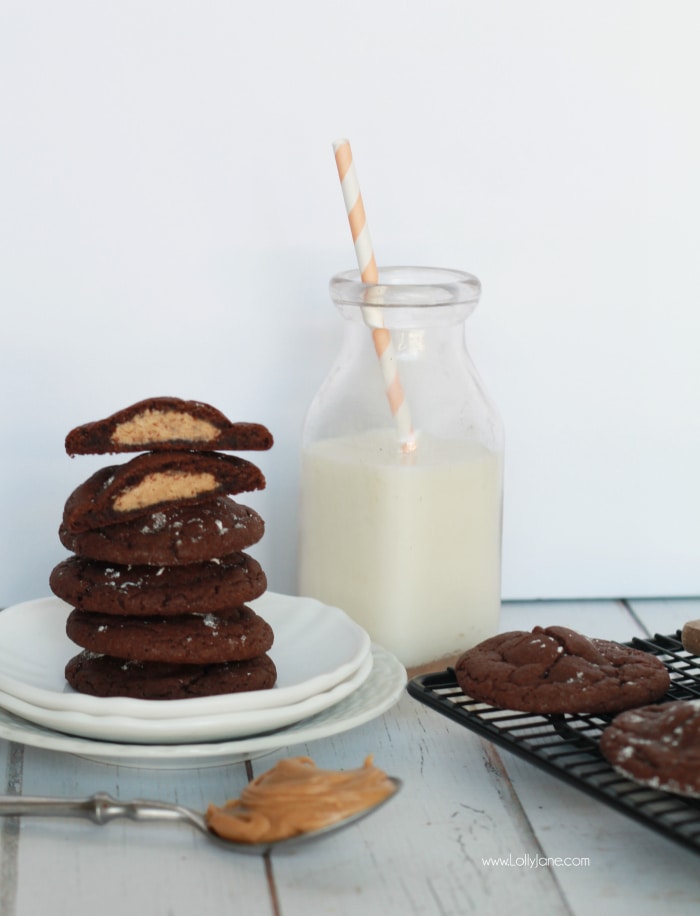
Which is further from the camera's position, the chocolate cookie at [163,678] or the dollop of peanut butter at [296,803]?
the chocolate cookie at [163,678]

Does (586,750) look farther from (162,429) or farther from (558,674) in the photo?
(162,429)

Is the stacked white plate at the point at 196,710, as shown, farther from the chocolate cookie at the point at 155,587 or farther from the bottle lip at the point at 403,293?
the bottle lip at the point at 403,293

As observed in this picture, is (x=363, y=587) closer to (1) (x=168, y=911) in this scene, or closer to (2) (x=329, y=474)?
(2) (x=329, y=474)

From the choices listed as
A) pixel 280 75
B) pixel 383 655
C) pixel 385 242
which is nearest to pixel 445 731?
pixel 383 655

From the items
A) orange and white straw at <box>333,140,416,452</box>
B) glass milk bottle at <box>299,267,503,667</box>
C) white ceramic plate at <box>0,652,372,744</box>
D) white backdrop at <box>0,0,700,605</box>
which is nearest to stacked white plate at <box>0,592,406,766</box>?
white ceramic plate at <box>0,652,372,744</box>

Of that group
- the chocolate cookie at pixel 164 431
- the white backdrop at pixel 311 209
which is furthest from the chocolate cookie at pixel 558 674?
the white backdrop at pixel 311 209
